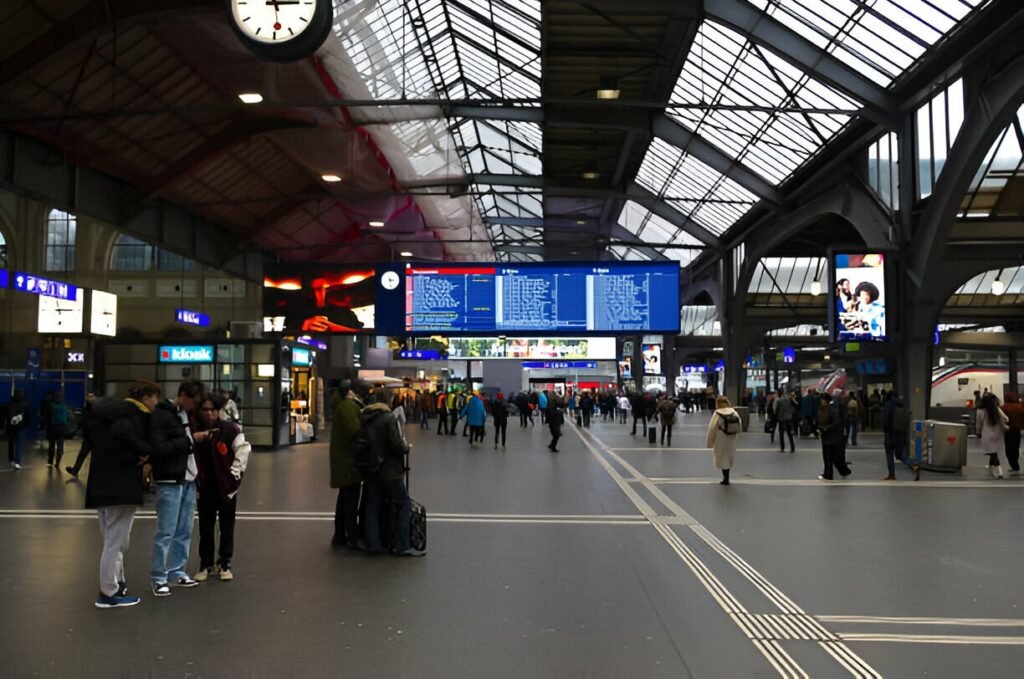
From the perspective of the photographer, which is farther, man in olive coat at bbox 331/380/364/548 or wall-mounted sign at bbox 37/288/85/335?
wall-mounted sign at bbox 37/288/85/335

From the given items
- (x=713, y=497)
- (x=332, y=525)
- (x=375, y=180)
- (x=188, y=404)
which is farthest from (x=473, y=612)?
(x=375, y=180)

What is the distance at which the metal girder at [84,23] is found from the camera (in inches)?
629

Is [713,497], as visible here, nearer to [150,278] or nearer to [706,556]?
[706,556]

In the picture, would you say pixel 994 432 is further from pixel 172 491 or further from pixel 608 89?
pixel 172 491

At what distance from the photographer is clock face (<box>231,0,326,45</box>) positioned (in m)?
10.2

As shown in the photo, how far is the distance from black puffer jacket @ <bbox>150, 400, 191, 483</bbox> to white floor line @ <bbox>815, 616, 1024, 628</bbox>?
4.81 metres

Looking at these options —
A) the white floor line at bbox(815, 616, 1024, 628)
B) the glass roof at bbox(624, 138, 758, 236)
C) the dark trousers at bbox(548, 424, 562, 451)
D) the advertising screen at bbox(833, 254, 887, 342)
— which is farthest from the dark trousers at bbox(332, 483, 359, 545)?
the glass roof at bbox(624, 138, 758, 236)

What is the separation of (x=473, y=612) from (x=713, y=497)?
7.86 metres

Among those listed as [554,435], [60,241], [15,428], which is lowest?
[554,435]

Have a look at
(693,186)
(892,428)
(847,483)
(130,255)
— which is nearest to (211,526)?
(847,483)

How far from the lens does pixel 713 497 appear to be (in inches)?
540

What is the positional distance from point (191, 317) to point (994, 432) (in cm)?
2305

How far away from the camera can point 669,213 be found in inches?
1401

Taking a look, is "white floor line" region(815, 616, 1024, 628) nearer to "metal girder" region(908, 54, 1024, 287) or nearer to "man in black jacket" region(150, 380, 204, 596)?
"man in black jacket" region(150, 380, 204, 596)
